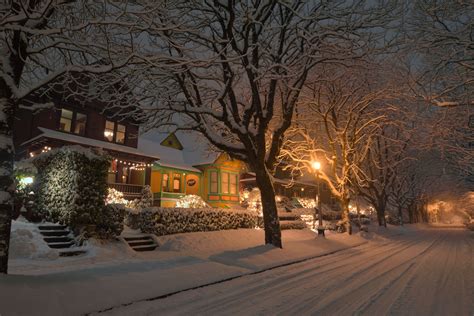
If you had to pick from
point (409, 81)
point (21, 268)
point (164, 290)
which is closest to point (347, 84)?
point (409, 81)

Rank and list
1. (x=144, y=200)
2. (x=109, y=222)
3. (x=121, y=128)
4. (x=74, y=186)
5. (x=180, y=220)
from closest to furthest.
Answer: (x=74, y=186)
(x=109, y=222)
(x=180, y=220)
(x=144, y=200)
(x=121, y=128)

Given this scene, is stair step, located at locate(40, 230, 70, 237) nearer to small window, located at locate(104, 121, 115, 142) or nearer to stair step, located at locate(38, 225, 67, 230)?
stair step, located at locate(38, 225, 67, 230)

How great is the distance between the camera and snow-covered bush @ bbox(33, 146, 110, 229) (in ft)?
38.8

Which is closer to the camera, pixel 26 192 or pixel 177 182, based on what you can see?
pixel 26 192

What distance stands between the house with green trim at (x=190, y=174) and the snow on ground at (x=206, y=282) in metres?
16.1

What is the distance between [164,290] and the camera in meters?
6.70

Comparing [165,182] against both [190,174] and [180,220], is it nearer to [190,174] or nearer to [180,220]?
[190,174]

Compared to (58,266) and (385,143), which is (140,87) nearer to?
(58,266)

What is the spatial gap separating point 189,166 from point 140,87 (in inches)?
771

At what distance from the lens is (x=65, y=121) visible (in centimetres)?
2303

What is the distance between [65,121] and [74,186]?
13660 mm

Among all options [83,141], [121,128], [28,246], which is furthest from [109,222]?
[121,128]

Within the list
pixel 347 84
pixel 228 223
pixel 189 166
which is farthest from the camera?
pixel 189 166

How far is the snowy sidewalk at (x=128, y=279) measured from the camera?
5141mm
